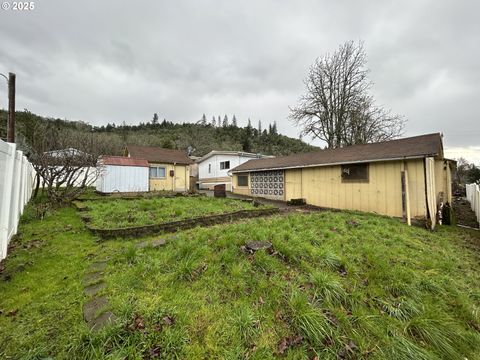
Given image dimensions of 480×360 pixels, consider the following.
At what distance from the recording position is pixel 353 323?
8.64 ft

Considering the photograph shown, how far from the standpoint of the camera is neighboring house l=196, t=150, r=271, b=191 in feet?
69.6

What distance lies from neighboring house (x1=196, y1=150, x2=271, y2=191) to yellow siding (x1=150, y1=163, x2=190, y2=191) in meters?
3.42

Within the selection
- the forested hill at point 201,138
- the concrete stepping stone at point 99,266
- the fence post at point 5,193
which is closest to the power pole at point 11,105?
the fence post at point 5,193

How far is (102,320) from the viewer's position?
2299 millimetres

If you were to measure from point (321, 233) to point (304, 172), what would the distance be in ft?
25.3

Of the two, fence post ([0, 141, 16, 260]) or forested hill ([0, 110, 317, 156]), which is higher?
forested hill ([0, 110, 317, 156])

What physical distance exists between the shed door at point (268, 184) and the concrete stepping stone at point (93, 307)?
41.0 feet

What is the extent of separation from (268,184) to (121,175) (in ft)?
35.8

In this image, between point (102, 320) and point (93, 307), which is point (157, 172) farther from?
point (102, 320)

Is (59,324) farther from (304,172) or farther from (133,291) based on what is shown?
(304,172)

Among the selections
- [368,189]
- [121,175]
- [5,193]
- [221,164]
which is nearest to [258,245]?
[5,193]

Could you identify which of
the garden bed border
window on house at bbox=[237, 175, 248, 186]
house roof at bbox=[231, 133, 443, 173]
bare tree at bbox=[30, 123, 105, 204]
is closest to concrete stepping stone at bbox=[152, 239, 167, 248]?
the garden bed border

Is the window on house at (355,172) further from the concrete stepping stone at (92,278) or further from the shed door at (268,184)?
the concrete stepping stone at (92,278)

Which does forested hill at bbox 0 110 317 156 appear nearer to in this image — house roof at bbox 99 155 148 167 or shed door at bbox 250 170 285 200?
house roof at bbox 99 155 148 167
